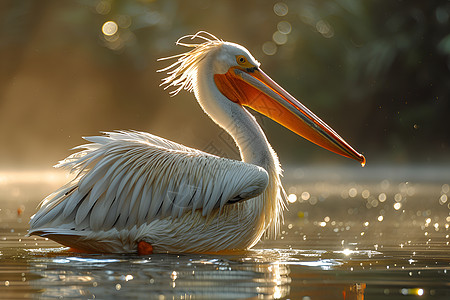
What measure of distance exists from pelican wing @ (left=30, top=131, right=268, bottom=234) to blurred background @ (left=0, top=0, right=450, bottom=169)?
1864cm

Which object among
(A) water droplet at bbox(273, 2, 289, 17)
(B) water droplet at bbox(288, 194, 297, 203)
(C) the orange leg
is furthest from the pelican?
(A) water droplet at bbox(273, 2, 289, 17)

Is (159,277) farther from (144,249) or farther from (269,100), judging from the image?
(269,100)

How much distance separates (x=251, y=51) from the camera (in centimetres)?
2748

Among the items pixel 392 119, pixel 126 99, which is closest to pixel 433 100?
pixel 392 119

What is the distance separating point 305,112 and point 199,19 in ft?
73.1

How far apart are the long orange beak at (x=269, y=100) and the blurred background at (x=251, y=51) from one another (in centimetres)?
1764

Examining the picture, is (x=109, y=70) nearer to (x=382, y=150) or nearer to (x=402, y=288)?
(x=382, y=150)

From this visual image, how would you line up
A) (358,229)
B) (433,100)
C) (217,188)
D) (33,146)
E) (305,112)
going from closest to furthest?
(217,188), (305,112), (358,229), (433,100), (33,146)

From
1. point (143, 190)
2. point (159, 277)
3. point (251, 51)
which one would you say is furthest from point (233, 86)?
point (251, 51)

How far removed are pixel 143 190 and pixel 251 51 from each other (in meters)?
22.0

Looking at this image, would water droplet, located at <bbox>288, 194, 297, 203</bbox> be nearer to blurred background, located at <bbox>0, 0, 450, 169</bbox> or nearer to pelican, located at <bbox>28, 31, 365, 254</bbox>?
pelican, located at <bbox>28, 31, 365, 254</bbox>

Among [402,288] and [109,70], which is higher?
[109,70]

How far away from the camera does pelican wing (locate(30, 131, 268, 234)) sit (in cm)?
568

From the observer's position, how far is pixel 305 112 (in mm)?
6543
